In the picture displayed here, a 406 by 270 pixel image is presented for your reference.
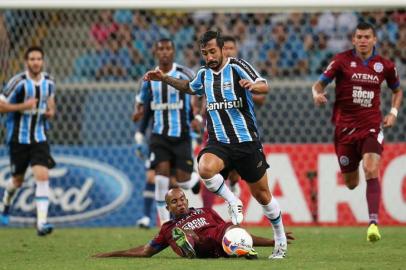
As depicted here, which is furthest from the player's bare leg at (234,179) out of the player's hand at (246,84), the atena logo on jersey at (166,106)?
the player's hand at (246,84)

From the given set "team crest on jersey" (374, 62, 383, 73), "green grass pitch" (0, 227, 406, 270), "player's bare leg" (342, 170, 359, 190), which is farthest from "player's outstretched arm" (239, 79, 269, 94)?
"player's bare leg" (342, 170, 359, 190)

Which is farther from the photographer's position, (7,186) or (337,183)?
(337,183)

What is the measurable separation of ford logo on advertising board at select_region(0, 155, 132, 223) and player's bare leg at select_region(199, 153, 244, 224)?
18.9 feet

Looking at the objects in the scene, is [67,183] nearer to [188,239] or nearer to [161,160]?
[161,160]

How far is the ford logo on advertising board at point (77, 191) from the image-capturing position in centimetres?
1431

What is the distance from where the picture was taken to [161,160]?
12.4m

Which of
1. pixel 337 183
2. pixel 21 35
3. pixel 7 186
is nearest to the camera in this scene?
pixel 7 186

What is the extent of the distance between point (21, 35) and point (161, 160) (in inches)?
166

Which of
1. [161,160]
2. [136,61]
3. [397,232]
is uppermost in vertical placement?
[136,61]

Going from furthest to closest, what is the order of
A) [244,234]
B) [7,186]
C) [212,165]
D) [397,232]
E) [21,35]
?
[21,35], [7,186], [397,232], [212,165], [244,234]

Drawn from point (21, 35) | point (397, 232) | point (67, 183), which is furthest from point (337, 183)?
point (21, 35)

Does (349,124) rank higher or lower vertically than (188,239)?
higher

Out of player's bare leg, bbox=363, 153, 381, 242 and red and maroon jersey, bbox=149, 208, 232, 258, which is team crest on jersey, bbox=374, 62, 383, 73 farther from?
red and maroon jersey, bbox=149, 208, 232, 258

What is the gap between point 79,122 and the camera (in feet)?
48.6
